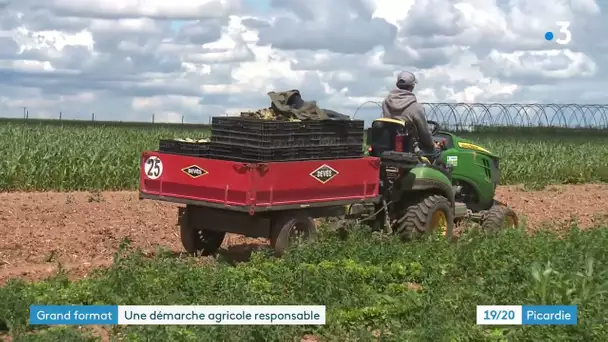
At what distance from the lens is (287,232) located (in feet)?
34.6

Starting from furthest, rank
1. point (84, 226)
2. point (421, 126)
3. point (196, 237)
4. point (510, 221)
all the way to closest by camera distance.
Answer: point (510, 221)
point (84, 226)
point (421, 126)
point (196, 237)

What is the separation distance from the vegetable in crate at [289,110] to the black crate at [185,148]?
1.94ft

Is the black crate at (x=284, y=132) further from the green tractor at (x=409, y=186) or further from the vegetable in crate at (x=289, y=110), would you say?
the green tractor at (x=409, y=186)

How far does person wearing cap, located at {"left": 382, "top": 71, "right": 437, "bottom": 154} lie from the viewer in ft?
37.8

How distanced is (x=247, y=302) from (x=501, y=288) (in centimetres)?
231

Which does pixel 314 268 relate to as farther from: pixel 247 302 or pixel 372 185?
pixel 372 185

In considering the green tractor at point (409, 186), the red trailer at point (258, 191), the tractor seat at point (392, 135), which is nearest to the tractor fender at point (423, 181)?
the green tractor at point (409, 186)

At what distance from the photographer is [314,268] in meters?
8.84

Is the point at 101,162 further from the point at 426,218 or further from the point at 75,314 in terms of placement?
the point at 75,314

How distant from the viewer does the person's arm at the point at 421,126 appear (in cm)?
1149

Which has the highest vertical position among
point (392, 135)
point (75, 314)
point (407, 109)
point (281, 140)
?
point (407, 109)

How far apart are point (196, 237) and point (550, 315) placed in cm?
522

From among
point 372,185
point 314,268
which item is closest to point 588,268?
point 314,268

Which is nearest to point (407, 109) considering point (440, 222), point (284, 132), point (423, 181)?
point (423, 181)
